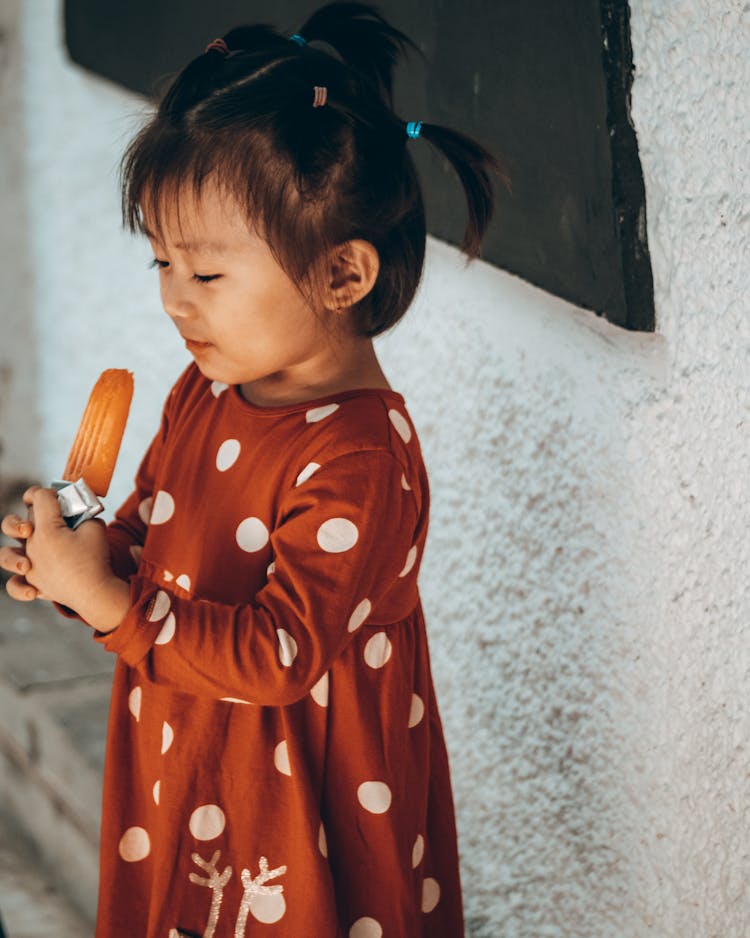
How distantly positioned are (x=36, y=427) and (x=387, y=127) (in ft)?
5.85

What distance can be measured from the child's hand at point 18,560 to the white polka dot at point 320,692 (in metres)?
0.25

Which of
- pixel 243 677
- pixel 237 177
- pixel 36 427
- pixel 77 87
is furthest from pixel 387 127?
pixel 36 427

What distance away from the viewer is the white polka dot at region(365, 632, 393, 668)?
107cm

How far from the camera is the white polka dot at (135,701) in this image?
114cm

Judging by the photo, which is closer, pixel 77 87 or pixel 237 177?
pixel 237 177

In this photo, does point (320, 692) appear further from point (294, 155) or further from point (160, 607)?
point (294, 155)

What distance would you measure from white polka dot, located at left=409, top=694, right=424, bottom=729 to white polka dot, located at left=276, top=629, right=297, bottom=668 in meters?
0.22

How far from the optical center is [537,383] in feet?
4.24

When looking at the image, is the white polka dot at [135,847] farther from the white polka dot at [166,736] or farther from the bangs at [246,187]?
the bangs at [246,187]

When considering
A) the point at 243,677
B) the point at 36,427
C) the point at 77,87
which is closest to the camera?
the point at 243,677

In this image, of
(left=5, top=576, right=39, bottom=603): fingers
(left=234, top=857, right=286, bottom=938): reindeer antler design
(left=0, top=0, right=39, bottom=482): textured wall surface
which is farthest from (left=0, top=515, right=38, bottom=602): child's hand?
(left=0, top=0, right=39, bottom=482): textured wall surface

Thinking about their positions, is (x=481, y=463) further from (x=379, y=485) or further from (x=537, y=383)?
(x=379, y=485)

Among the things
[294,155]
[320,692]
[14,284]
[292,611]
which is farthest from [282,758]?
[14,284]

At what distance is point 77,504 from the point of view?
1024 mm
